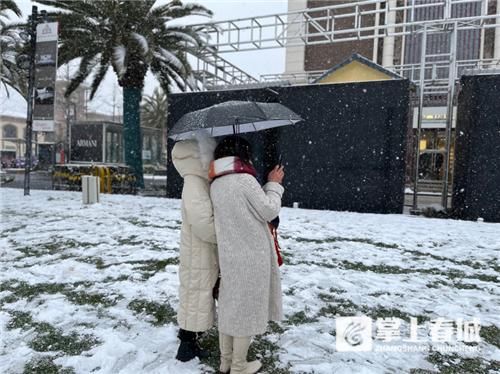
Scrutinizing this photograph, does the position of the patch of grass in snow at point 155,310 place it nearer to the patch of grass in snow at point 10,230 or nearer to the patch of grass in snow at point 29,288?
the patch of grass in snow at point 29,288

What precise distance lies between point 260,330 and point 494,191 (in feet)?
30.0

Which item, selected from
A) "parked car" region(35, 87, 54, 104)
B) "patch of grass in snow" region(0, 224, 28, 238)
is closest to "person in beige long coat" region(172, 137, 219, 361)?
"patch of grass in snow" region(0, 224, 28, 238)

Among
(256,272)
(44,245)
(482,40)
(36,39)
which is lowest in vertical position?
(44,245)

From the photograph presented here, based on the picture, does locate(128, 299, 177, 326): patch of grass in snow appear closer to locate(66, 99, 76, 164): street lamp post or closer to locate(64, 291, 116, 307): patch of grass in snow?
locate(64, 291, 116, 307): patch of grass in snow

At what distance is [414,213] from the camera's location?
1038 centimetres

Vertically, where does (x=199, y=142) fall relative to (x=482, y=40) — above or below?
below

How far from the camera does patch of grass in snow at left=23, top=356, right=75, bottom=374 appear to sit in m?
2.76

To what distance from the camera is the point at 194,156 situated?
2562 mm

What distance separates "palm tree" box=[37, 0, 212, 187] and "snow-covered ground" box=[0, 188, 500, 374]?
858 cm

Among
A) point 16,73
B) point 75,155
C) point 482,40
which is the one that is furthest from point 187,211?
point 482,40

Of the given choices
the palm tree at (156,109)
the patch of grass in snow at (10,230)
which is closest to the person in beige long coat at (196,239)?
A: the patch of grass in snow at (10,230)

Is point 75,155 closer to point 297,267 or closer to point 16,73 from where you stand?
point 16,73

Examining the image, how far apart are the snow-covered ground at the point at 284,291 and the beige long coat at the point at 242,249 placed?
62 centimetres

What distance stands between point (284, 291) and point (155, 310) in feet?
4.57
